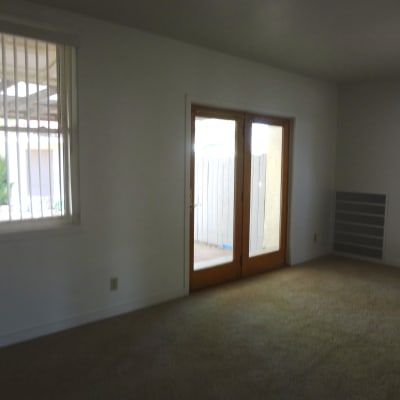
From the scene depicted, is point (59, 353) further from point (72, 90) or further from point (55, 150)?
point (72, 90)

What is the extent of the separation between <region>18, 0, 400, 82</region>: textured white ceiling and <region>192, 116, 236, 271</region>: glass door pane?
88 cm

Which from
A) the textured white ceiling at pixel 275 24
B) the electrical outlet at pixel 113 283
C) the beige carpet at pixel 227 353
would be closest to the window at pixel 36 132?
the textured white ceiling at pixel 275 24

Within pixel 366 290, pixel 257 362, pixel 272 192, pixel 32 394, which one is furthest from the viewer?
pixel 272 192

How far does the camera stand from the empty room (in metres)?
2.70

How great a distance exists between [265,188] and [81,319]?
2738 millimetres

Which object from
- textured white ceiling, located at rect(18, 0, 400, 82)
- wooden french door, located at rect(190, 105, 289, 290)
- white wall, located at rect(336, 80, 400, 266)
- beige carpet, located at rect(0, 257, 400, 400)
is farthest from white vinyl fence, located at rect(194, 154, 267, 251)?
white wall, located at rect(336, 80, 400, 266)

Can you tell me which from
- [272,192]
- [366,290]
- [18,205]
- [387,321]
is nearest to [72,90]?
[18,205]

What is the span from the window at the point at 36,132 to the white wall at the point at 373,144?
415 centimetres

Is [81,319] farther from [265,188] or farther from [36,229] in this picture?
[265,188]

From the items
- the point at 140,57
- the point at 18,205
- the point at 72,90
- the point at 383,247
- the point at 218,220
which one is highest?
the point at 140,57

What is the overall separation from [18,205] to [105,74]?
1312 mm

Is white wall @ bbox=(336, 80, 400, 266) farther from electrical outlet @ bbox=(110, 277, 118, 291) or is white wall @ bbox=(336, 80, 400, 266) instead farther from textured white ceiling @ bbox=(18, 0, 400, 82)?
electrical outlet @ bbox=(110, 277, 118, 291)

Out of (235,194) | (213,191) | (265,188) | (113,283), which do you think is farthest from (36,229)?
(265,188)

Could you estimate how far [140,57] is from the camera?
11.4 ft
